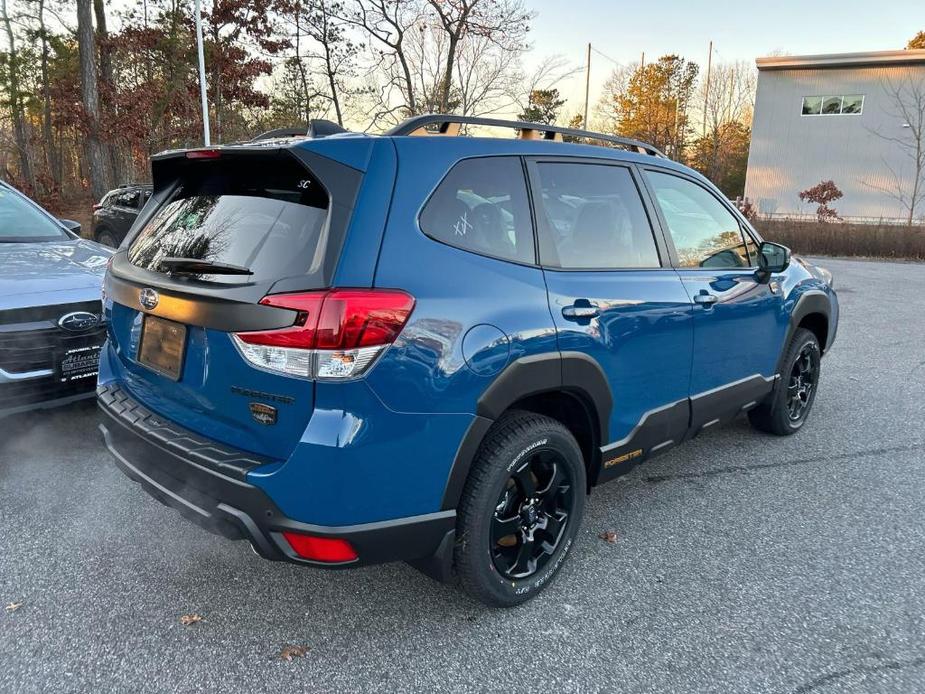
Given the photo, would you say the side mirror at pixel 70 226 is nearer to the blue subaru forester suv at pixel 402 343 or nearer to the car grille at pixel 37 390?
the car grille at pixel 37 390

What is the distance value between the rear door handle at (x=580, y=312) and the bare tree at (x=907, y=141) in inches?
1393

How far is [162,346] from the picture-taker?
→ 236 cm

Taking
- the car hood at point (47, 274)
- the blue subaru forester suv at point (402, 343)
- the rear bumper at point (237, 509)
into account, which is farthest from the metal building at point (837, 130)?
the rear bumper at point (237, 509)

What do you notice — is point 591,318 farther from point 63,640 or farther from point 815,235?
point 815,235

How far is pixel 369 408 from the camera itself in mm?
1940

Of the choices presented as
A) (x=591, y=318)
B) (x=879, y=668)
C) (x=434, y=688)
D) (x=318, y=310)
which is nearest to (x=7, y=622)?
(x=434, y=688)

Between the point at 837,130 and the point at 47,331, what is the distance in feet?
123

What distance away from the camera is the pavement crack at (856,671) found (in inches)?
85.2

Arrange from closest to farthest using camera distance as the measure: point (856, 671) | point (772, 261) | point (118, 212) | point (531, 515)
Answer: point (856, 671) → point (531, 515) → point (772, 261) → point (118, 212)

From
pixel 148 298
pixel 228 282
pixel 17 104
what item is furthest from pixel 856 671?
pixel 17 104

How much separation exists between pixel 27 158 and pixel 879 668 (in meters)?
32.6

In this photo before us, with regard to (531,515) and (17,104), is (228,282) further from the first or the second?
(17,104)

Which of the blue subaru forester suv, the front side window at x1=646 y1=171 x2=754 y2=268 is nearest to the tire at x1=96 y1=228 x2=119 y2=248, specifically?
the blue subaru forester suv

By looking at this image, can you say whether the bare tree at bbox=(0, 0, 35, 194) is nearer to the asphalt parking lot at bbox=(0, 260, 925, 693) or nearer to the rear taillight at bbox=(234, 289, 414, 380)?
the asphalt parking lot at bbox=(0, 260, 925, 693)
